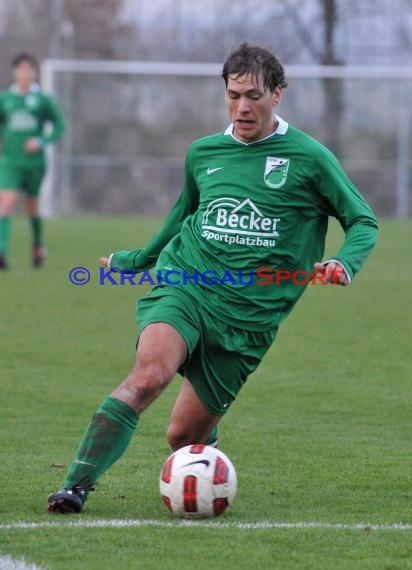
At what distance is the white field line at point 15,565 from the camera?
3.97 m

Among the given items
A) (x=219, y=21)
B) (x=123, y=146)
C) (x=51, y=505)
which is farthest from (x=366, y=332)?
(x=219, y=21)

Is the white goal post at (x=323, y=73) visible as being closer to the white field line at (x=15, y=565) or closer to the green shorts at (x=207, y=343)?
the green shorts at (x=207, y=343)

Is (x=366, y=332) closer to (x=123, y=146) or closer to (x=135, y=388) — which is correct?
(x=135, y=388)

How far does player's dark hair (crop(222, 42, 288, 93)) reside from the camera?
5.01 meters

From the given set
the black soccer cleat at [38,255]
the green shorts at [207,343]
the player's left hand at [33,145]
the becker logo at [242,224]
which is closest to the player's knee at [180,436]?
the green shorts at [207,343]

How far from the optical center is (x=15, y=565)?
399cm

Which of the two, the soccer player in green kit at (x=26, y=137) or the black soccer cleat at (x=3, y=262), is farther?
the soccer player in green kit at (x=26, y=137)

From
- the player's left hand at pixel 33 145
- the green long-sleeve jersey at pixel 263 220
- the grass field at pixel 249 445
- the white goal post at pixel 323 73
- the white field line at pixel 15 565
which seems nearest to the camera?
the white field line at pixel 15 565

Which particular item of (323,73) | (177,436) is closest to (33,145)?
(177,436)

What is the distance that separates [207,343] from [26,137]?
11.2 metres

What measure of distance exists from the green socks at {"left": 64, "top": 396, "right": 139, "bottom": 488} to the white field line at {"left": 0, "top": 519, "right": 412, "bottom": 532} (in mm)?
178

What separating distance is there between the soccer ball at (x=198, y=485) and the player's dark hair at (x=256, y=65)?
146 cm

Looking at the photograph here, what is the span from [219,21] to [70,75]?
17.2 ft

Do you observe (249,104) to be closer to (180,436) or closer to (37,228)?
(180,436)
